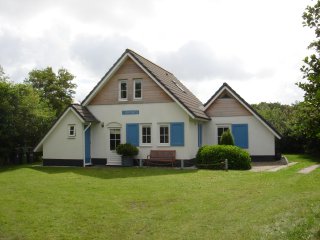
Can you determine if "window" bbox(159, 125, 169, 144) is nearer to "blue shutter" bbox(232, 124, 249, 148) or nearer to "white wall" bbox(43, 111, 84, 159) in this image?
"white wall" bbox(43, 111, 84, 159)

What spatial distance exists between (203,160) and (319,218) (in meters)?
13.5

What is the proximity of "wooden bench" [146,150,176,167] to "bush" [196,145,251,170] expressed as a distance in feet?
5.12

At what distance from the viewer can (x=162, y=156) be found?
2323 centimetres

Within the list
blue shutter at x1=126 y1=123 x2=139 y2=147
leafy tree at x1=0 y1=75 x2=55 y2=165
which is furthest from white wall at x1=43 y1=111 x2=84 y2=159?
Result: blue shutter at x1=126 y1=123 x2=139 y2=147

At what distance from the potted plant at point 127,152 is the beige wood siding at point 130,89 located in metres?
2.82

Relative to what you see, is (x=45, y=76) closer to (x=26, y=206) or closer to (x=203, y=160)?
(x=203, y=160)

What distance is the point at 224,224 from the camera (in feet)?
29.2

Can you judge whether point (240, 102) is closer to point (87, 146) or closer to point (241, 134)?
point (241, 134)

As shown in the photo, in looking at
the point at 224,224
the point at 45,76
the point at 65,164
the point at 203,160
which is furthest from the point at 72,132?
the point at 45,76

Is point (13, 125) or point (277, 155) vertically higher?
point (13, 125)

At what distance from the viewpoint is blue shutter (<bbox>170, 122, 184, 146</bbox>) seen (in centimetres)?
2309

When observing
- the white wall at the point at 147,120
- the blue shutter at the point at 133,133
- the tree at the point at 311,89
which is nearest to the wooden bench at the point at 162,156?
the white wall at the point at 147,120

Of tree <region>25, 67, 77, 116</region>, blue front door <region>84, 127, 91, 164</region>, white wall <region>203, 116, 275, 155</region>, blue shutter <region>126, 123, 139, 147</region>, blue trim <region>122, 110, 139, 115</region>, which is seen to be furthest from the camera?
tree <region>25, 67, 77, 116</region>

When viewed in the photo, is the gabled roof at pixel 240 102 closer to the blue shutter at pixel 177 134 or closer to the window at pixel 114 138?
the blue shutter at pixel 177 134
